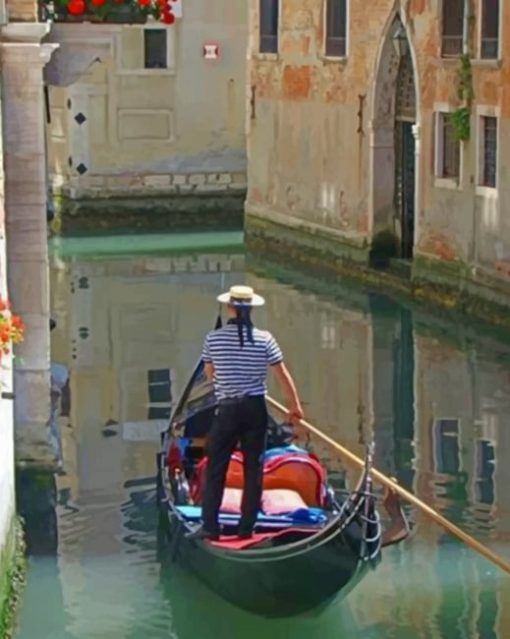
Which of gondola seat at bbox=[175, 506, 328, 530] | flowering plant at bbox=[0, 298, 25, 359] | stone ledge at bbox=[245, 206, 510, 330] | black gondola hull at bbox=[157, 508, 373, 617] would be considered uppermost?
flowering plant at bbox=[0, 298, 25, 359]

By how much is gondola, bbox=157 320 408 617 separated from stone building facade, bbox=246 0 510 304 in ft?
21.1

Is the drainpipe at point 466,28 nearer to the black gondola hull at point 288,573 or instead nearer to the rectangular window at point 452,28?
the rectangular window at point 452,28

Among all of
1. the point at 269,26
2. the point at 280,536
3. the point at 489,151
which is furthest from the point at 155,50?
the point at 280,536

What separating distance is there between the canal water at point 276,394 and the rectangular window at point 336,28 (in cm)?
211

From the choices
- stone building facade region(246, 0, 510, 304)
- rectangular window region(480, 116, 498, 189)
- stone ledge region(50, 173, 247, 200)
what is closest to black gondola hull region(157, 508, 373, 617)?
stone building facade region(246, 0, 510, 304)

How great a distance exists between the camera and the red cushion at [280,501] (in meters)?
6.69

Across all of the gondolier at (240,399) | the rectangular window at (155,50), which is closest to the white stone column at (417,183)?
the rectangular window at (155,50)

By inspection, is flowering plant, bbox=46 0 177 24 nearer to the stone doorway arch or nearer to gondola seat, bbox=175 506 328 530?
gondola seat, bbox=175 506 328 530

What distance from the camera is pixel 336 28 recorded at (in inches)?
658

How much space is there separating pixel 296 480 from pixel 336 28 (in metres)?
10.3

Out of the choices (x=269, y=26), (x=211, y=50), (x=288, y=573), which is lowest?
(x=288, y=573)

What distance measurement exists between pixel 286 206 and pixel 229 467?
11163 millimetres

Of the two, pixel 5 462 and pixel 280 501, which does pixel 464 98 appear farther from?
pixel 5 462

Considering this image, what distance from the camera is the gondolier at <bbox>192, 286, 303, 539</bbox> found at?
249 inches
